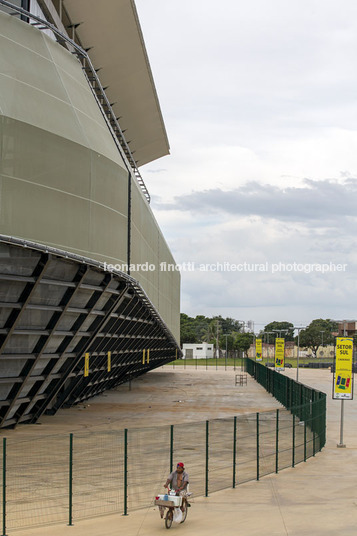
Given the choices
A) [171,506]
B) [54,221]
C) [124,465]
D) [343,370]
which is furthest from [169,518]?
[343,370]

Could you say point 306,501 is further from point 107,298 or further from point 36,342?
point 107,298

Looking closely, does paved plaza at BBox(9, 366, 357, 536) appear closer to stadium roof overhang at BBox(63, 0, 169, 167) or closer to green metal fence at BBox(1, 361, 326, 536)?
green metal fence at BBox(1, 361, 326, 536)

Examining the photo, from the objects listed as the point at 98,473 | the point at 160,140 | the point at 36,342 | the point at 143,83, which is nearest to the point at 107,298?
the point at 36,342

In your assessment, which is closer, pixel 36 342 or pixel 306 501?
pixel 306 501

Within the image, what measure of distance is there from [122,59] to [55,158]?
2100 centimetres

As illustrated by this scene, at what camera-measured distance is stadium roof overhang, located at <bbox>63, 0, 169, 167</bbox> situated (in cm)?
3553

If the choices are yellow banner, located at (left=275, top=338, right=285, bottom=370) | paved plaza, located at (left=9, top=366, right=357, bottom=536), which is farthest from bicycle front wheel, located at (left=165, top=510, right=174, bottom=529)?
yellow banner, located at (left=275, top=338, right=285, bottom=370)

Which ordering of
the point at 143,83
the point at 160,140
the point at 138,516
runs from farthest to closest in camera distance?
the point at 160,140
the point at 143,83
the point at 138,516

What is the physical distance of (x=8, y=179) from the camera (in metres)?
20.2

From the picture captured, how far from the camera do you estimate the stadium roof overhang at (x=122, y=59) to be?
35531 mm

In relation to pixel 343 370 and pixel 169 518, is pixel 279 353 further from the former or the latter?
pixel 169 518

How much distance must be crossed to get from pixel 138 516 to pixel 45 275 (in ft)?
32.0

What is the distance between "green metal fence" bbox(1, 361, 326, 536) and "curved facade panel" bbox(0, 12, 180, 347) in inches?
187

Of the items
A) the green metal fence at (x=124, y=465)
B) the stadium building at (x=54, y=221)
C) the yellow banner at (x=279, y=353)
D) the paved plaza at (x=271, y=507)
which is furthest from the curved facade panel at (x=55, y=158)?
the yellow banner at (x=279, y=353)
